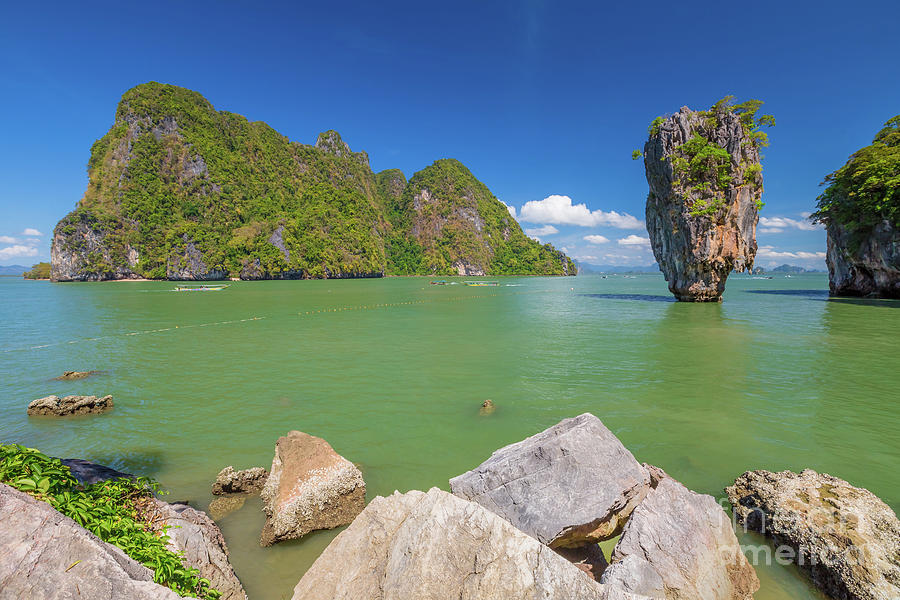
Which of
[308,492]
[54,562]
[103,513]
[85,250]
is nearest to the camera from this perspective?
[54,562]

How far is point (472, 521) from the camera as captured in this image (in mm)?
3354

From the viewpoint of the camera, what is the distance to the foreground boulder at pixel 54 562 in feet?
7.82

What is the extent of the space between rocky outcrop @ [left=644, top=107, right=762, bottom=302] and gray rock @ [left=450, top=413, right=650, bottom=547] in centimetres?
3994

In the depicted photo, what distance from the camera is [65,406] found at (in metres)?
10.3

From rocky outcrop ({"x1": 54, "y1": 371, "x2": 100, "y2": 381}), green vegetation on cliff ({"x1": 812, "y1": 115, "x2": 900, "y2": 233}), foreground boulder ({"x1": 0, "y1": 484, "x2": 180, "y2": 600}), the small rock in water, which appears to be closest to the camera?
foreground boulder ({"x1": 0, "y1": 484, "x2": 180, "y2": 600})

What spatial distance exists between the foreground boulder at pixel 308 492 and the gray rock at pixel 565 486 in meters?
1.90

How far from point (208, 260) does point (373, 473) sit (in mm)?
133327

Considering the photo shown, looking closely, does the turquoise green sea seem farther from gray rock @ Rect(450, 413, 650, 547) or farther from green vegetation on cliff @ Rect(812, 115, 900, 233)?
green vegetation on cliff @ Rect(812, 115, 900, 233)

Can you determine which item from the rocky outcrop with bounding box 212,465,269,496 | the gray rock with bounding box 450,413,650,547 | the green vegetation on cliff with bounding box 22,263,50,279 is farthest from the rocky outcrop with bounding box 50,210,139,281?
the gray rock with bounding box 450,413,650,547

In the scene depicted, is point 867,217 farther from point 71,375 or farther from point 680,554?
point 71,375

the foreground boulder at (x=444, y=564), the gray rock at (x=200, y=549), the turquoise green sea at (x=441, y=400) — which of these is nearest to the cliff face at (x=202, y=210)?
the turquoise green sea at (x=441, y=400)

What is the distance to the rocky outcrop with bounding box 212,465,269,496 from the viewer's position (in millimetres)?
6492

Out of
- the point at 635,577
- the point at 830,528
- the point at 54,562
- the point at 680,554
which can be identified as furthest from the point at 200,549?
the point at 830,528

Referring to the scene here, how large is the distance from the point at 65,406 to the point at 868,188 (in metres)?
60.4
